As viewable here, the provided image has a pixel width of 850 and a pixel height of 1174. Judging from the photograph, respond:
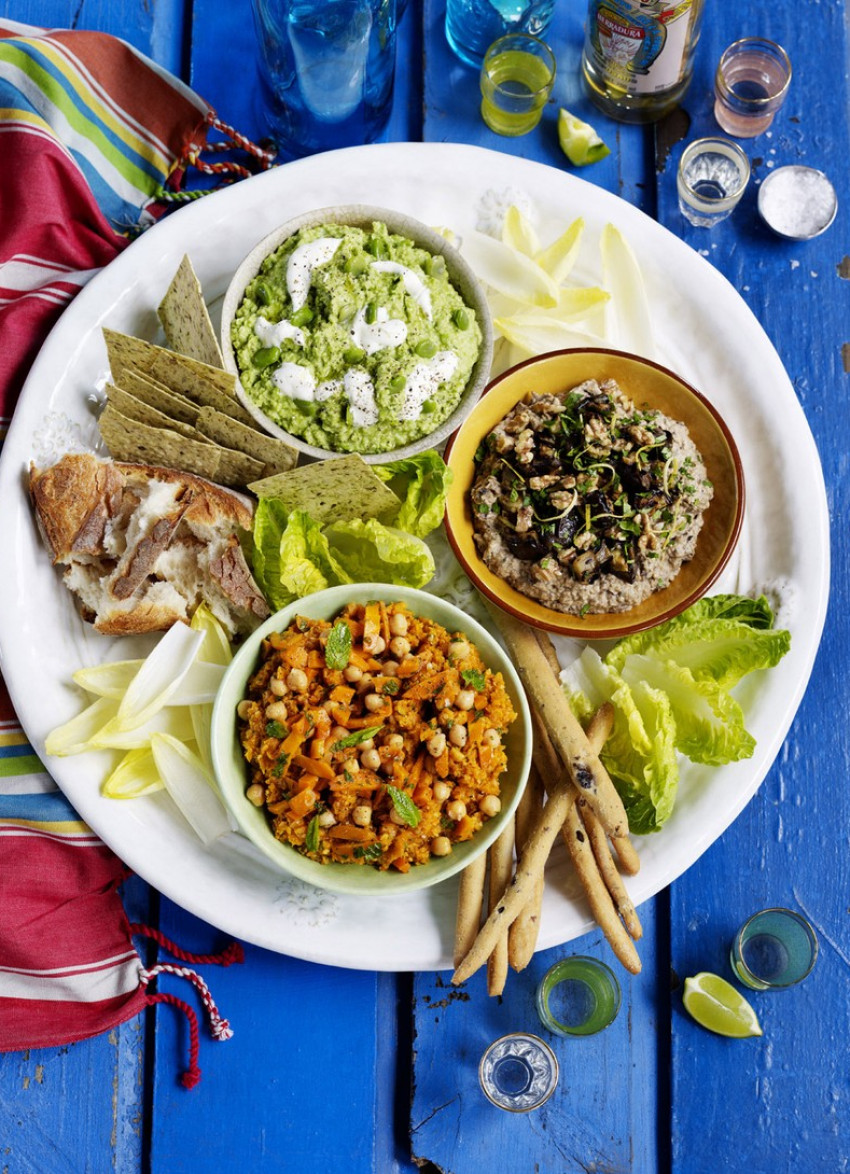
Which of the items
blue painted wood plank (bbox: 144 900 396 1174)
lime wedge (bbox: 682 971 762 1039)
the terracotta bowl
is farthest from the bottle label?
blue painted wood plank (bbox: 144 900 396 1174)

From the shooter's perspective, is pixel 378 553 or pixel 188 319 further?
pixel 378 553

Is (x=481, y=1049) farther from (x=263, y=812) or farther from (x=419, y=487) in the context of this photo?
(x=419, y=487)

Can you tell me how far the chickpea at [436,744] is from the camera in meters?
3.02

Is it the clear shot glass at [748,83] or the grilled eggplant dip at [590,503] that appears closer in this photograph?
the grilled eggplant dip at [590,503]

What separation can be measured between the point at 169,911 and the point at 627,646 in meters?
1.69

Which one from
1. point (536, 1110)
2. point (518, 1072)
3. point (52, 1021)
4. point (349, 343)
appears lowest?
point (536, 1110)

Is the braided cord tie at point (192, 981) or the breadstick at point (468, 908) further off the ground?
the breadstick at point (468, 908)

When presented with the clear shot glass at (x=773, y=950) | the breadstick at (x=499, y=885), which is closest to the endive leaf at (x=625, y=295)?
the breadstick at (x=499, y=885)

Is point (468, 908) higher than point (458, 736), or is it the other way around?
point (458, 736)

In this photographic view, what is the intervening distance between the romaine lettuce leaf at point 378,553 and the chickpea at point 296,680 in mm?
500

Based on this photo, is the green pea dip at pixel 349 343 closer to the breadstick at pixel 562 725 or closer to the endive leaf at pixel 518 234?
the endive leaf at pixel 518 234

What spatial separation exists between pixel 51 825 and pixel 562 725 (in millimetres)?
1573

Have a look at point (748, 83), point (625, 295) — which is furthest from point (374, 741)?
point (748, 83)

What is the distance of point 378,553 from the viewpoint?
3408mm
